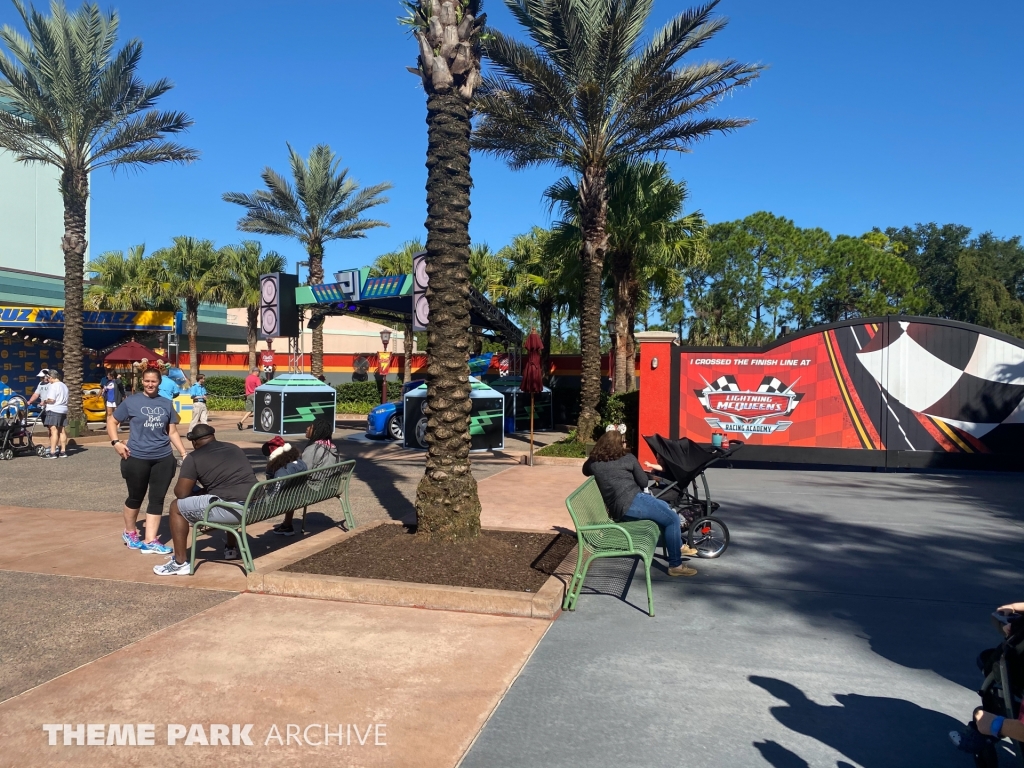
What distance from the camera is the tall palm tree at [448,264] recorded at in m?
7.10

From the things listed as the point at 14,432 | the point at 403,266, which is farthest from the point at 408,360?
the point at 14,432

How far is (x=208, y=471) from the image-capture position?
22.1 ft

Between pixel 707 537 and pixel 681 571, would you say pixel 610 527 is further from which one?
pixel 707 537

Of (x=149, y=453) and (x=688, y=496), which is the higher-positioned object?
(x=149, y=453)

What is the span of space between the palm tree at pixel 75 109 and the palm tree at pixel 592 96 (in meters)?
9.26

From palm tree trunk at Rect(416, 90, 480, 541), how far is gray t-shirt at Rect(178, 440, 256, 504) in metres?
1.56

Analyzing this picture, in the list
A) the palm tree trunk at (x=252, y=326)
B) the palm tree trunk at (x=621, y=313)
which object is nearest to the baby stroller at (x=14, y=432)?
the palm tree trunk at (x=621, y=313)

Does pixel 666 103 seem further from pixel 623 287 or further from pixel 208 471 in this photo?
pixel 208 471

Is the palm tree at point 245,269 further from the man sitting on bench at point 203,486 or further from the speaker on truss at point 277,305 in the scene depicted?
the man sitting on bench at point 203,486

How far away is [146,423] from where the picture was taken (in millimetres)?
7215

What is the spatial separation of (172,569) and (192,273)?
3185 centimetres

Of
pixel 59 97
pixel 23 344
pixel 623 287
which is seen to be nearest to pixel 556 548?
pixel 623 287

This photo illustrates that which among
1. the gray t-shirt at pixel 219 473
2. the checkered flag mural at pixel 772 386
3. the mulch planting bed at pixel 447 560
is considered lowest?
the mulch planting bed at pixel 447 560

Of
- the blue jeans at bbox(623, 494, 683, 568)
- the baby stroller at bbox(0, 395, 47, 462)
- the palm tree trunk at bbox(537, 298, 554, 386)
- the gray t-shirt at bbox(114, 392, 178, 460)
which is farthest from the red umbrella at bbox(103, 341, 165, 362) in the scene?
the blue jeans at bbox(623, 494, 683, 568)
